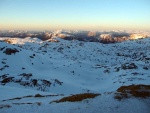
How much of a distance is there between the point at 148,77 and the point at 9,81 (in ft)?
118

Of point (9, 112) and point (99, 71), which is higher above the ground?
point (9, 112)

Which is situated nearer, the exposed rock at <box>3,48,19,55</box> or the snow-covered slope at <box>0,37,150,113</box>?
the snow-covered slope at <box>0,37,150,113</box>

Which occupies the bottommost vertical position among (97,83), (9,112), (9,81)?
(97,83)

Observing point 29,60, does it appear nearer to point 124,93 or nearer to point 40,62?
point 40,62

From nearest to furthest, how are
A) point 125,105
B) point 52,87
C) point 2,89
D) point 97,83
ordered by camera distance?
point 125,105 → point 2,89 → point 52,87 → point 97,83

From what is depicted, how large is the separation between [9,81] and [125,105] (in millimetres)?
36523

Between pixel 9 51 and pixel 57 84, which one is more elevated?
pixel 9 51

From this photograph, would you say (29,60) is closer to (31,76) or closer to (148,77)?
(31,76)

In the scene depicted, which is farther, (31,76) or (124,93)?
(31,76)

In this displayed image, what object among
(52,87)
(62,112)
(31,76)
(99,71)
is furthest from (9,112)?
(99,71)

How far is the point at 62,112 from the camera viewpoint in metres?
20.1

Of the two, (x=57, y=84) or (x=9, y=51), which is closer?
(x=57, y=84)

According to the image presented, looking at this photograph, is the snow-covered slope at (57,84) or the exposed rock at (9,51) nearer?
the snow-covered slope at (57,84)

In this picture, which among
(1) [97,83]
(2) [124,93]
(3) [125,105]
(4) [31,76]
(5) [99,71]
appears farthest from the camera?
(5) [99,71]
